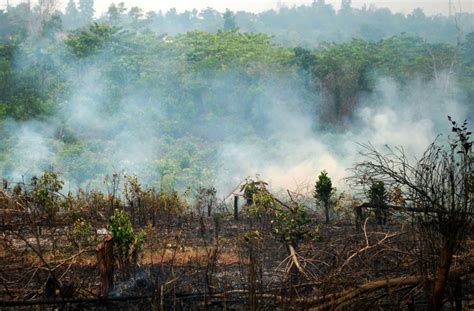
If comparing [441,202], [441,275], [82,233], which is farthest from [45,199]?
[441,202]

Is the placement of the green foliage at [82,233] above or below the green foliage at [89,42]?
below

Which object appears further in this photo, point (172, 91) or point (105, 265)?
point (172, 91)

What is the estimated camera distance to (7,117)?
27.3 meters

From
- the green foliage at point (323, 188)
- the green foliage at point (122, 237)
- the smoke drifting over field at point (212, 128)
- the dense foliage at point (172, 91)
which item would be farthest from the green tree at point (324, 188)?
the dense foliage at point (172, 91)

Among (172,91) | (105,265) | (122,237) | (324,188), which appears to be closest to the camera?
(105,265)

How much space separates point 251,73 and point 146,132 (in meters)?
7.62

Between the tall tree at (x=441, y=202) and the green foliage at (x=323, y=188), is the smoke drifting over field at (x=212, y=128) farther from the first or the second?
the tall tree at (x=441, y=202)

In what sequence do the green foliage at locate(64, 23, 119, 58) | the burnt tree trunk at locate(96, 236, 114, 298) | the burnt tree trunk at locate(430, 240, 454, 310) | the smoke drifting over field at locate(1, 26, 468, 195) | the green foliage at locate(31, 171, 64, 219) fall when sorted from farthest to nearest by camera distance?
the green foliage at locate(64, 23, 119, 58), the smoke drifting over field at locate(1, 26, 468, 195), the green foliage at locate(31, 171, 64, 219), the burnt tree trunk at locate(96, 236, 114, 298), the burnt tree trunk at locate(430, 240, 454, 310)

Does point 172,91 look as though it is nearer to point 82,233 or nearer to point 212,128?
point 212,128

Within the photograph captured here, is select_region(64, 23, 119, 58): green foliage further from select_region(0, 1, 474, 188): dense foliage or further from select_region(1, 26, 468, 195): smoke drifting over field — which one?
select_region(1, 26, 468, 195): smoke drifting over field

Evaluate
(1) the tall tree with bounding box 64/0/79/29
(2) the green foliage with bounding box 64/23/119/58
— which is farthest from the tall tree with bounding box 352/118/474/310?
(1) the tall tree with bounding box 64/0/79/29

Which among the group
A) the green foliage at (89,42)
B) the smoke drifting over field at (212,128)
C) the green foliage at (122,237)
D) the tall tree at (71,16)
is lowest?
the green foliage at (122,237)

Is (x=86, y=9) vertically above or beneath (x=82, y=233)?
above

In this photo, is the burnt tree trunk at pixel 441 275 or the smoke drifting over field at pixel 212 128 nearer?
the burnt tree trunk at pixel 441 275
